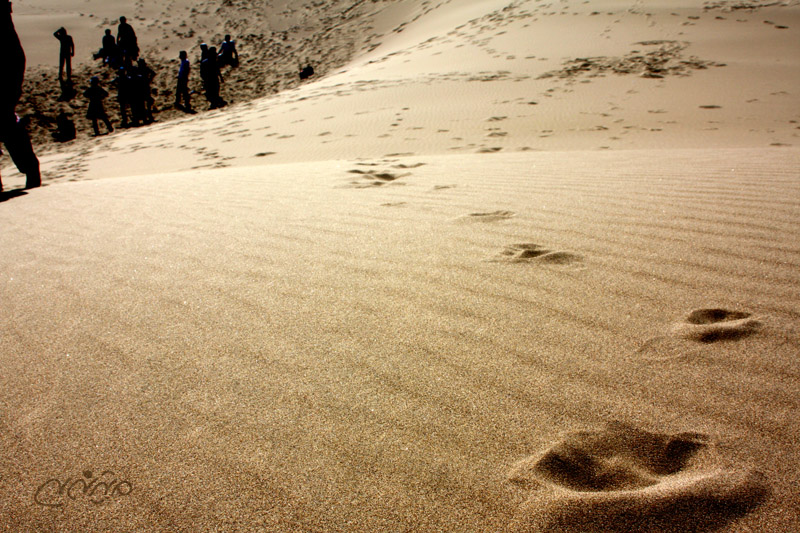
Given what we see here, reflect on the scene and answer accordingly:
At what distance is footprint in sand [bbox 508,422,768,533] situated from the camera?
3.28 feet

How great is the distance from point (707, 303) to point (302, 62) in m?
18.4

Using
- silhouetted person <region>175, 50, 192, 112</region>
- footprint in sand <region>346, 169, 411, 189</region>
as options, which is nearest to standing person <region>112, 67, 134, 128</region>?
silhouetted person <region>175, 50, 192, 112</region>

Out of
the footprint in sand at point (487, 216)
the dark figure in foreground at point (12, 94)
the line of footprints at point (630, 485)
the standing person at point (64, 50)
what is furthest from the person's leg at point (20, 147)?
the standing person at point (64, 50)

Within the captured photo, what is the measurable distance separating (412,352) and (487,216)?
148 cm

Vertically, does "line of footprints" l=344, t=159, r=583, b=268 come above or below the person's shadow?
below

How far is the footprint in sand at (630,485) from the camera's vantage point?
1.00 m

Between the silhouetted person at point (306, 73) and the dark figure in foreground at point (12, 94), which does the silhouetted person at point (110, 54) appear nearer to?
the silhouetted person at point (306, 73)

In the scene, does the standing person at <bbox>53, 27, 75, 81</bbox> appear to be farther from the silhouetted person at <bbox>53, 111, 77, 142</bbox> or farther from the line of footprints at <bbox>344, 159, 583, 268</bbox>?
the line of footprints at <bbox>344, 159, 583, 268</bbox>

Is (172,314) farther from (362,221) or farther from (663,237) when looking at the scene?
(663,237)

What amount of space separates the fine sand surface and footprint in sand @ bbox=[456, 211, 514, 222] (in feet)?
0.07

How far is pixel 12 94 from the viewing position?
17.2 feet

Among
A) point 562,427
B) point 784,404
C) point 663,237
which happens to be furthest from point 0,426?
point 663,237

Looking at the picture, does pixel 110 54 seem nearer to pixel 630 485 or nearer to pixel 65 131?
pixel 65 131

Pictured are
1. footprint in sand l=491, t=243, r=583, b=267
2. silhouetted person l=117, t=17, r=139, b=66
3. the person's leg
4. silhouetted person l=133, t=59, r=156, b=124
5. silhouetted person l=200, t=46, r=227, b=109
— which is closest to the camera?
footprint in sand l=491, t=243, r=583, b=267
